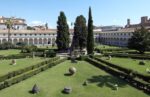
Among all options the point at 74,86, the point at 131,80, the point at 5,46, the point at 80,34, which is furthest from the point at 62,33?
the point at 74,86

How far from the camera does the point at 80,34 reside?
257ft

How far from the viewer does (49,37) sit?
436 ft

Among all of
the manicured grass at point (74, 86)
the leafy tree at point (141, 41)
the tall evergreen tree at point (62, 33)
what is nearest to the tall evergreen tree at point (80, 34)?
the tall evergreen tree at point (62, 33)

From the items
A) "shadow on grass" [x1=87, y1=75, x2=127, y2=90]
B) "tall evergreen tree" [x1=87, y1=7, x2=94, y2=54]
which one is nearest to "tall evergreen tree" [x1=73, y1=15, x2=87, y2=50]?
"tall evergreen tree" [x1=87, y1=7, x2=94, y2=54]

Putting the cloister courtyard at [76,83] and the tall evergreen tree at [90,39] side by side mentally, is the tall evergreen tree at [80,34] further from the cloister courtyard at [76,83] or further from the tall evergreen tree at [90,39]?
the cloister courtyard at [76,83]

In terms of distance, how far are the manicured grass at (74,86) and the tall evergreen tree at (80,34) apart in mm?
39154

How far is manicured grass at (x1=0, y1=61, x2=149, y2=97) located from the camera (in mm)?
27953

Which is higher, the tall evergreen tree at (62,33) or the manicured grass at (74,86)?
the tall evergreen tree at (62,33)

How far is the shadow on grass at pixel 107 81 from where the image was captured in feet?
105

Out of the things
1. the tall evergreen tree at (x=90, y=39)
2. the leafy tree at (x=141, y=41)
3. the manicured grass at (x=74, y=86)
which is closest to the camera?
the manicured grass at (x=74, y=86)

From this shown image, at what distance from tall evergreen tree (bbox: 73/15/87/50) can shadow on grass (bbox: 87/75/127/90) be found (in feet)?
136

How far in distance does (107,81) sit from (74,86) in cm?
533

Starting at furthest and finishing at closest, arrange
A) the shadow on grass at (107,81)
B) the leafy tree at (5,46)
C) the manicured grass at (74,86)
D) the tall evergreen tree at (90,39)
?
the leafy tree at (5,46) < the tall evergreen tree at (90,39) < the shadow on grass at (107,81) < the manicured grass at (74,86)

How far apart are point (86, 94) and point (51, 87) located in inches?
217
